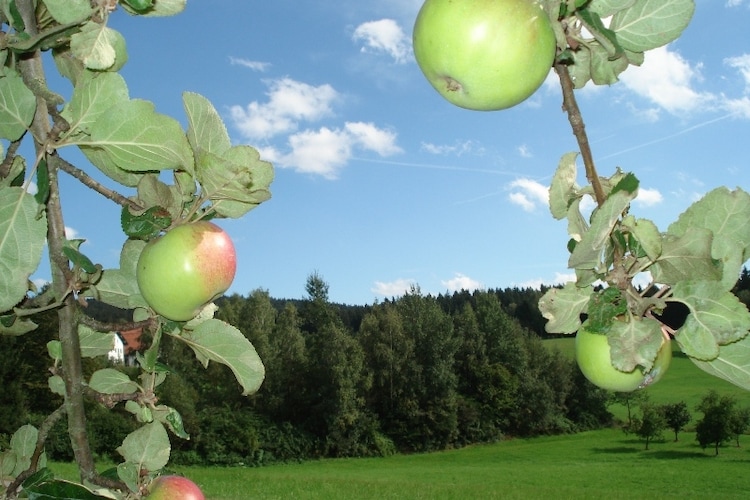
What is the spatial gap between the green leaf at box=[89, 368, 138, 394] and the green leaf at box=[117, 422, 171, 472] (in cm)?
16

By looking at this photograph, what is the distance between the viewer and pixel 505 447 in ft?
99.1

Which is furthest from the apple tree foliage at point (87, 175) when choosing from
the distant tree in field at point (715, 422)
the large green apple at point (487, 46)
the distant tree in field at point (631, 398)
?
the distant tree in field at point (631, 398)

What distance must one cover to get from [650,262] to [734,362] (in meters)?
0.19

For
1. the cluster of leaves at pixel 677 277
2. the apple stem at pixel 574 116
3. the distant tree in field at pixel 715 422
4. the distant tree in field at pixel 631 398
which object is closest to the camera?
the apple stem at pixel 574 116

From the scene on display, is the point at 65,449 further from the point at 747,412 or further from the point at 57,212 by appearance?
the point at 747,412

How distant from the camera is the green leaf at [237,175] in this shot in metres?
0.93

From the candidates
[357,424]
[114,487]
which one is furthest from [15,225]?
[357,424]

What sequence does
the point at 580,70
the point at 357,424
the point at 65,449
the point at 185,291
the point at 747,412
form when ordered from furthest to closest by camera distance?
the point at 357,424, the point at 747,412, the point at 65,449, the point at 185,291, the point at 580,70

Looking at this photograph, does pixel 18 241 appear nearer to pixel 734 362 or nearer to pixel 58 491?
pixel 58 491

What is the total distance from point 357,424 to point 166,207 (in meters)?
28.4

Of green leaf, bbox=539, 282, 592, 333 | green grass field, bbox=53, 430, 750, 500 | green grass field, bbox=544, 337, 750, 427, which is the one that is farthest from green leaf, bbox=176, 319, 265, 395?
green grass field, bbox=544, 337, 750, 427

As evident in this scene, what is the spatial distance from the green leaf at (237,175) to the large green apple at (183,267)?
3.1 inches

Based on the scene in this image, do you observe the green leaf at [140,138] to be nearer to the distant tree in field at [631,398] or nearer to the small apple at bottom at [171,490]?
the small apple at bottom at [171,490]

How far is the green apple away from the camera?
0.98 m
